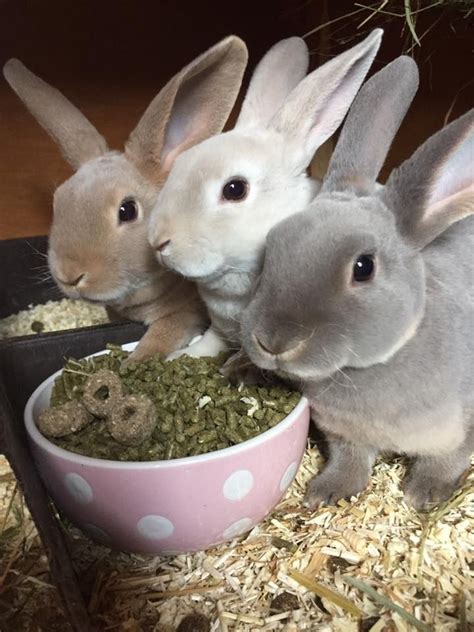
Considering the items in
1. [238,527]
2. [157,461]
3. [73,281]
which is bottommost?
[238,527]

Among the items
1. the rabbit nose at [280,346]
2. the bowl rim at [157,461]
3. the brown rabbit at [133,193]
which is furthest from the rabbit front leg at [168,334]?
the rabbit nose at [280,346]

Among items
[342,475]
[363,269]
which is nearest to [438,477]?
[342,475]

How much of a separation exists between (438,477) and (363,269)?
1.93 feet

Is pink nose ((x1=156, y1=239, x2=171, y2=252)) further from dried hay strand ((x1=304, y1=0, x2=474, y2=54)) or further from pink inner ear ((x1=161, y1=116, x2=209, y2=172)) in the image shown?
dried hay strand ((x1=304, y1=0, x2=474, y2=54))

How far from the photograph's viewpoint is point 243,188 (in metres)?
1.40

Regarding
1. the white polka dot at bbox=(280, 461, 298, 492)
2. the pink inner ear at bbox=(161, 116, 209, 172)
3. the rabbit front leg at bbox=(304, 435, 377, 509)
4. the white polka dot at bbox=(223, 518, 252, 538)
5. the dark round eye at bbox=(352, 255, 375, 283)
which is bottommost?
the rabbit front leg at bbox=(304, 435, 377, 509)

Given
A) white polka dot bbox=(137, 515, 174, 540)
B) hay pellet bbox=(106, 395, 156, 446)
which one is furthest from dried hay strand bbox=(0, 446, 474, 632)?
hay pellet bbox=(106, 395, 156, 446)

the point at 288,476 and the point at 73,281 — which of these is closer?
the point at 288,476

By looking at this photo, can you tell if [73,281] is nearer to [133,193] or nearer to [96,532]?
[133,193]

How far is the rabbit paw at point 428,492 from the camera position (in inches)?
58.4

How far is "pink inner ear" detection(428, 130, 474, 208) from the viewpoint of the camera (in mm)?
1228

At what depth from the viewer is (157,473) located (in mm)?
1220

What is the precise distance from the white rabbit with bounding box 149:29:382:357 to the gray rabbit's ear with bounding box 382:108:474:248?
0.87 ft

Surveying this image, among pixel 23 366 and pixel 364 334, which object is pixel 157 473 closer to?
pixel 364 334
